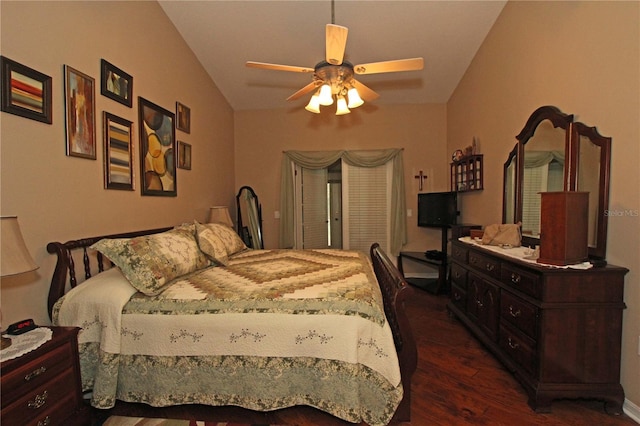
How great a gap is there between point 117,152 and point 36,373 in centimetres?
169

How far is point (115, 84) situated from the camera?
2.42m

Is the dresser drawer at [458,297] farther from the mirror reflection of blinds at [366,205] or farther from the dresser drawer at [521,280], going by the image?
the mirror reflection of blinds at [366,205]

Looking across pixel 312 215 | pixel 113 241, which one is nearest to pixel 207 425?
pixel 113 241

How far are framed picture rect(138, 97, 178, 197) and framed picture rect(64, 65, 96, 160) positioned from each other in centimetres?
55

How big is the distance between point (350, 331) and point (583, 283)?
1.46m

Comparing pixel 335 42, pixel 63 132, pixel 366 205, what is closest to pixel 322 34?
pixel 335 42

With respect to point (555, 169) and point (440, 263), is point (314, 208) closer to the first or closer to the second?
point (440, 263)

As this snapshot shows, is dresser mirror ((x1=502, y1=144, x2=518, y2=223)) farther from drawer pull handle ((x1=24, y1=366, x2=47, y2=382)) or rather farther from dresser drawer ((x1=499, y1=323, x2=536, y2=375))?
drawer pull handle ((x1=24, y1=366, x2=47, y2=382))

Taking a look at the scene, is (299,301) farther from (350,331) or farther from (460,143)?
(460,143)

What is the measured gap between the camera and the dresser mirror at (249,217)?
4609 millimetres

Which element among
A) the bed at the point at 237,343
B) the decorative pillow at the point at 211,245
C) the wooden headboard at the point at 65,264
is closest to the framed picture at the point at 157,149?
the decorative pillow at the point at 211,245

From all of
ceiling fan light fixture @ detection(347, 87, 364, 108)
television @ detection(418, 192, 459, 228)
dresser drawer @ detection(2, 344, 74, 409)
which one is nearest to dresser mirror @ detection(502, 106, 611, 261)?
television @ detection(418, 192, 459, 228)

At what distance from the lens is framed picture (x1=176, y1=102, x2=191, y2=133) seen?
338 cm

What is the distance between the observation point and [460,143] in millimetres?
4301
